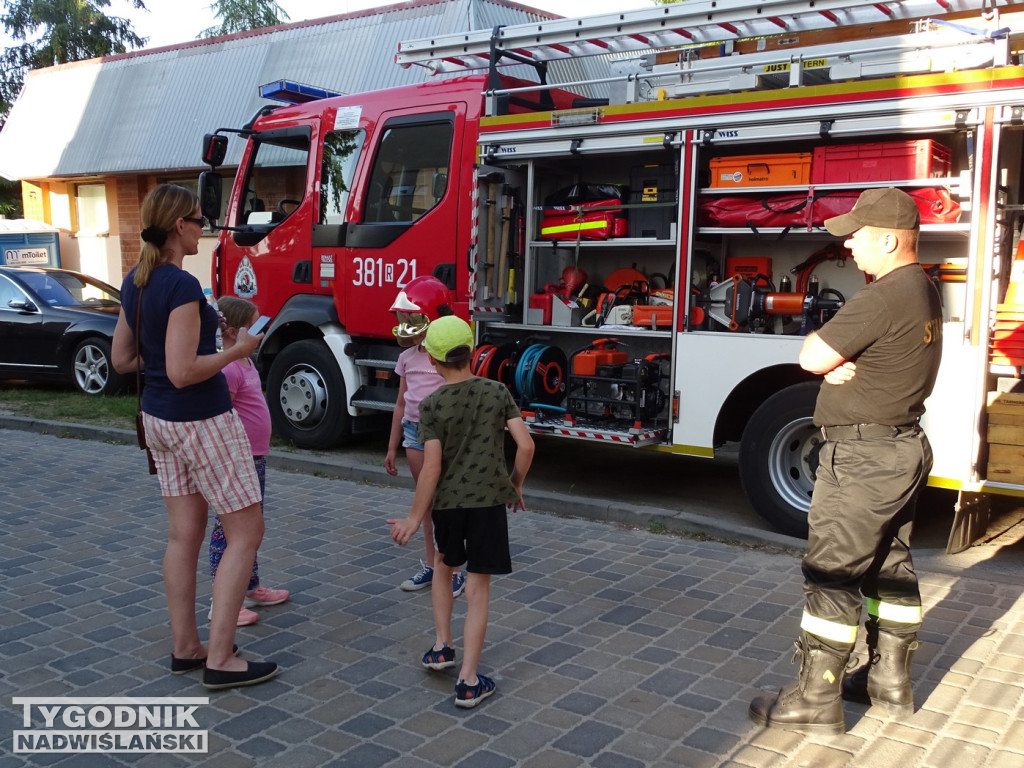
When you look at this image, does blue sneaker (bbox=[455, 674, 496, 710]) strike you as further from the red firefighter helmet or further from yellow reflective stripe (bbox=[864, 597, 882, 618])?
the red firefighter helmet

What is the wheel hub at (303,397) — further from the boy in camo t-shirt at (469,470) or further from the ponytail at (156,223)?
the boy in camo t-shirt at (469,470)

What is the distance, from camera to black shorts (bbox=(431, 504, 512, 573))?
3639 millimetres

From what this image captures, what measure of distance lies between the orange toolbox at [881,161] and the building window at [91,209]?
16.9m

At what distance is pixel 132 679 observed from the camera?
12.9ft

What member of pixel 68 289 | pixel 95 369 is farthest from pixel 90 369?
pixel 68 289

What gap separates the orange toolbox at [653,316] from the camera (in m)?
6.50

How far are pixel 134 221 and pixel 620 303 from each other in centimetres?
1452

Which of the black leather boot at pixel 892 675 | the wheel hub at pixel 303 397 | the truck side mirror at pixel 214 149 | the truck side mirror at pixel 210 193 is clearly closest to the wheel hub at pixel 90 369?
the wheel hub at pixel 303 397

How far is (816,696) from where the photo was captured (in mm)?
3447

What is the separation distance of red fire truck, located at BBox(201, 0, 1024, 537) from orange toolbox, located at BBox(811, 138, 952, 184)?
1 cm

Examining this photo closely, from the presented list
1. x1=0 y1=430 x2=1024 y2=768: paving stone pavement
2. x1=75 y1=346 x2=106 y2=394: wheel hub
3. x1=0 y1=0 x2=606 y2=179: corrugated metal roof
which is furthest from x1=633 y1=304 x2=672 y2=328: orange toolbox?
x1=0 y1=0 x2=606 y2=179: corrugated metal roof

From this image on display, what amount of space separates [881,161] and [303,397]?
5.10 m

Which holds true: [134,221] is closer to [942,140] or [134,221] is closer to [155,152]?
[155,152]

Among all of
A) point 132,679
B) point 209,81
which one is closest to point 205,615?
point 132,679
